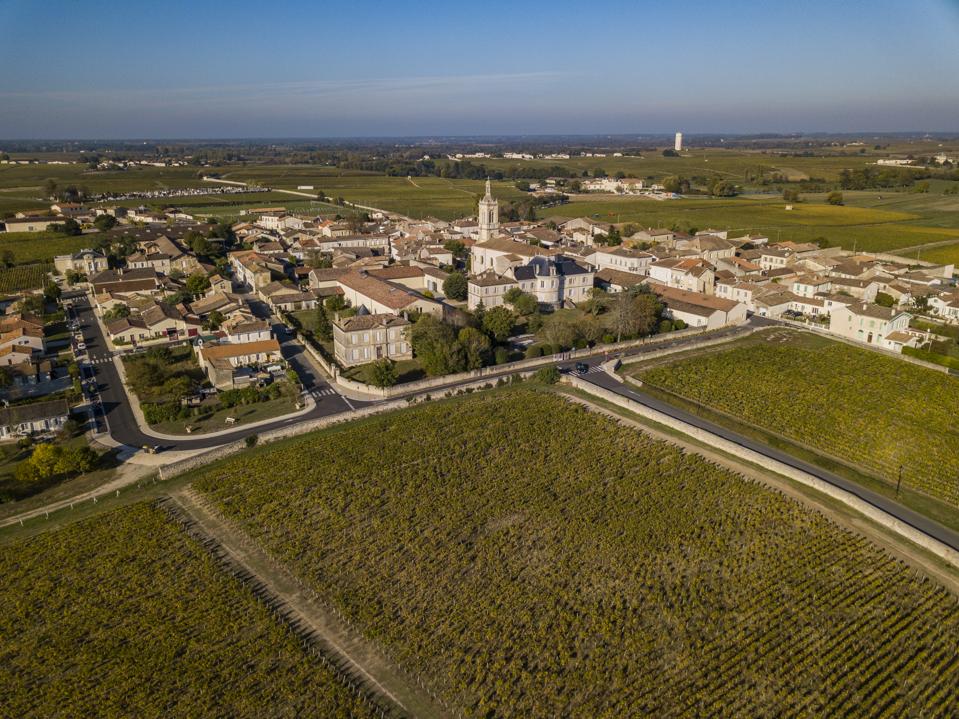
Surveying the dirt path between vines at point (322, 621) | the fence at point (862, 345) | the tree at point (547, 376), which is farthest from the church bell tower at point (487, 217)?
the dirt path between vines at point (322, 621)

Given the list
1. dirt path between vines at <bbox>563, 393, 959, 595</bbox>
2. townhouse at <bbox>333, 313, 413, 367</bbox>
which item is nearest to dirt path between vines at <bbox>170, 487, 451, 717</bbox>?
townhouse at <bbox>333, 313, 413, 367</bbox>

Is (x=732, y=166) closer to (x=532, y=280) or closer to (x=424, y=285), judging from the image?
(x=424, y=285)

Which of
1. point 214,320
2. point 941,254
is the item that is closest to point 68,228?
point 214,320

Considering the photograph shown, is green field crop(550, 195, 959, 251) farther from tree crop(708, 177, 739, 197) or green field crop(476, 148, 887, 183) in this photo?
green field crop(476, 148, 887, 183)

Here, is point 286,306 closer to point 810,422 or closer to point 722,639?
point 810,422

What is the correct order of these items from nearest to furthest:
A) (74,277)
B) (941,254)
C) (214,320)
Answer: (214,320)
(74,277)
(941,254)

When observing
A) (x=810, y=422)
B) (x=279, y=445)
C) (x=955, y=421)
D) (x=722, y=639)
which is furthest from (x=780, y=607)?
(x=279, y=445)

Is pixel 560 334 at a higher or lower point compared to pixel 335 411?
higher
